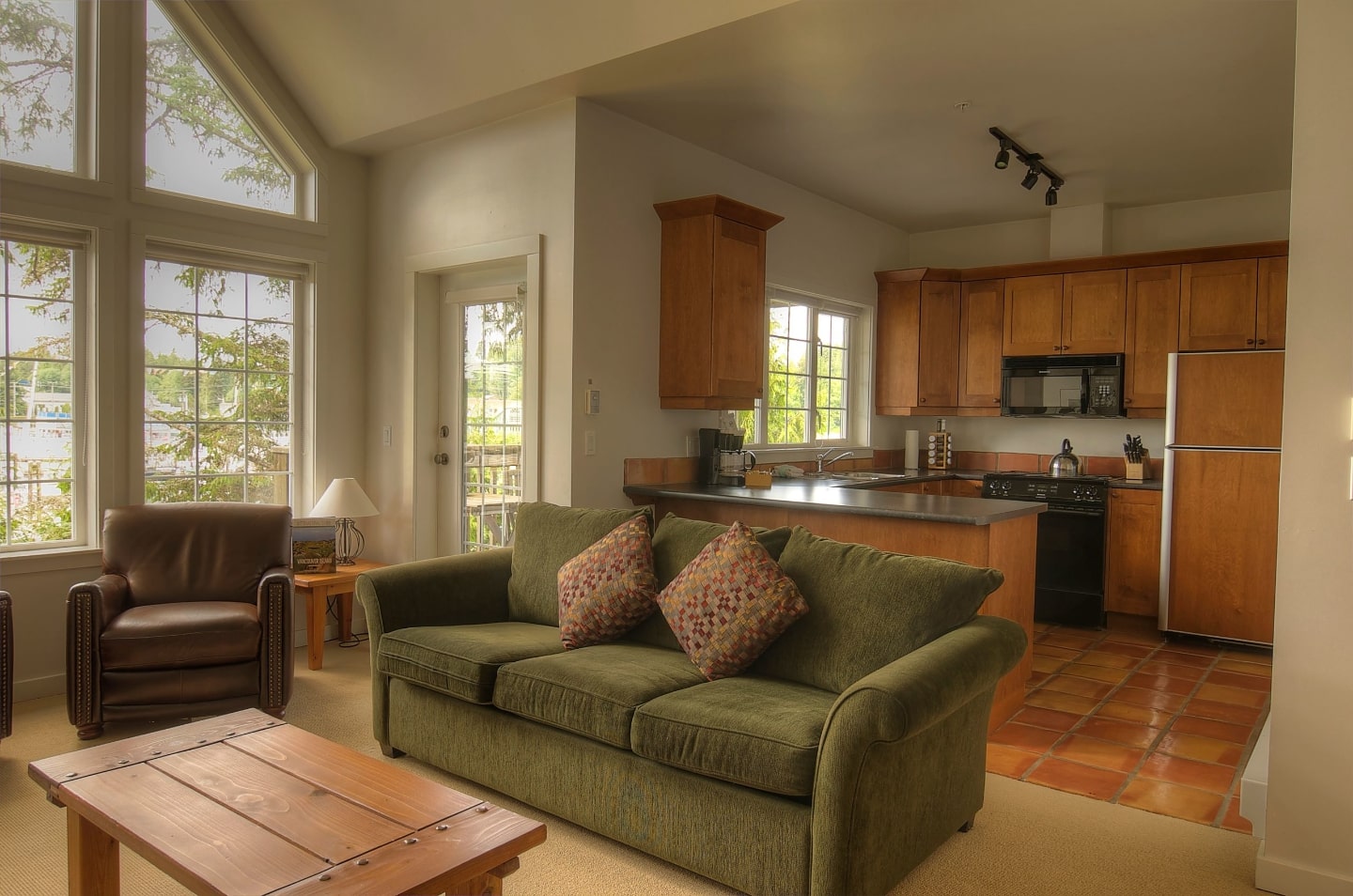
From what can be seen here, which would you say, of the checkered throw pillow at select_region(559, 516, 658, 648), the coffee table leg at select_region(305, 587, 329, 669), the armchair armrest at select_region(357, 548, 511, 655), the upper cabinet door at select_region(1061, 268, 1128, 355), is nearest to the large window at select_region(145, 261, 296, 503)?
the coffee table leg at select_region(305, 587, 329, 669)

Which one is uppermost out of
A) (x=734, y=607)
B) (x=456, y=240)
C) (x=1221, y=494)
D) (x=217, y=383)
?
(x=456, y=240)

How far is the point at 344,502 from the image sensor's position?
4.66 m

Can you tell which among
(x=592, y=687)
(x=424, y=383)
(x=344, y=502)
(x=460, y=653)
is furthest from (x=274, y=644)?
(x=424, y=383)

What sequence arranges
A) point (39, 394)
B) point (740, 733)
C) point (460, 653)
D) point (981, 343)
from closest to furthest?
point (740, 733), point (460, 653), point (39, 394), point (981, 343)

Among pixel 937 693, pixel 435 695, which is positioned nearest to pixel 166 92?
pixel 435 695

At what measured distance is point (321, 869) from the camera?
1.66 m

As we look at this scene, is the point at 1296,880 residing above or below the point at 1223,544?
below

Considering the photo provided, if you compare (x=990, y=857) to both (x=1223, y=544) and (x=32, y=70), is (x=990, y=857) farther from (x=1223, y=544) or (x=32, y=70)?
(x=32, y=70)

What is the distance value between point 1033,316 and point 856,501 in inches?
116

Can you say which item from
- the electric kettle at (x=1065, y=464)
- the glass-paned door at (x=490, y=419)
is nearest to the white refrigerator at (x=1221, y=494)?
the electric kettle at (x=1065, y=464)

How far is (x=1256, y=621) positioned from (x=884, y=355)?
2.85 m

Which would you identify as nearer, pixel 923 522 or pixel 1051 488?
pixel 923 522

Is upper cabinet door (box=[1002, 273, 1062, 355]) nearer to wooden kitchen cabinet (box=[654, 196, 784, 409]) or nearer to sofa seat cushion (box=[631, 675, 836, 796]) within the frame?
wooden kitchen cabinet (box=[654, 196, 784, 409])

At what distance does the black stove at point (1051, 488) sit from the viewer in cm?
549
